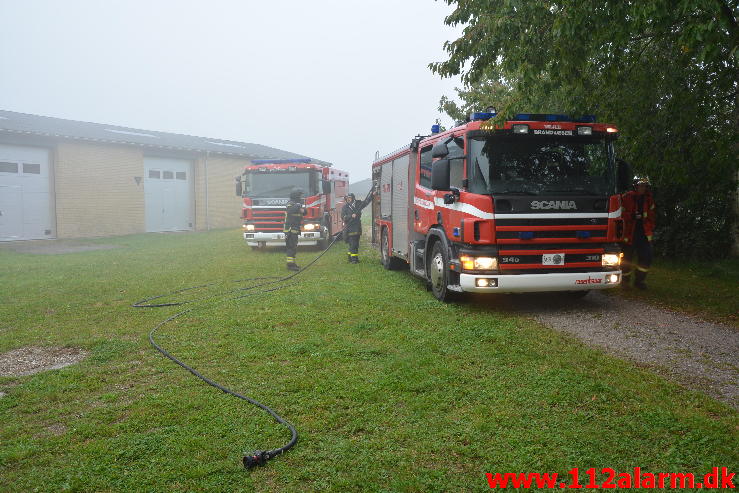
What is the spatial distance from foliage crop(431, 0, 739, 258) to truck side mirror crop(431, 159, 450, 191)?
0.98 metres

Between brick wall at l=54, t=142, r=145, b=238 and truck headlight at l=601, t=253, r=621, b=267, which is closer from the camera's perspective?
truck headlight at l=601, t=253, r=621, b=267

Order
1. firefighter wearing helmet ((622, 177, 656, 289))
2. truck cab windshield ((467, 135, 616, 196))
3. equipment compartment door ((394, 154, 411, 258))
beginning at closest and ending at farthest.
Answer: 1. truck cab windshield ((467, 135, 616, 196))
2. firefighter wearing helmet ((622, 177, 656, 289))
3. equipment compartment door ((394, 154, 411, 258))

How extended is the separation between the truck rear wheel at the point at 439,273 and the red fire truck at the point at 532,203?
0.25 m

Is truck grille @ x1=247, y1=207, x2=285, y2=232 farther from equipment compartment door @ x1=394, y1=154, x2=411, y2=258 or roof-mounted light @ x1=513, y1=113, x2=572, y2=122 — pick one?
roof-mounted light @ x1=513, y1=113, x2=572, y2=122

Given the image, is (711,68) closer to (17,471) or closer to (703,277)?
(703,277)

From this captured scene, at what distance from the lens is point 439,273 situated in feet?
26.2

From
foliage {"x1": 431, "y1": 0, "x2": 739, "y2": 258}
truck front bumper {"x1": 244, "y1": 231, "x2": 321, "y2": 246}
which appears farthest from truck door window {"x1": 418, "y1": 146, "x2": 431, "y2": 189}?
truck front bumper {"x1": 244, "y1": 231, "x2": 321, "y2": 246}

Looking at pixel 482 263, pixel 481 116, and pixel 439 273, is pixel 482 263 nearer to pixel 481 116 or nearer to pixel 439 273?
pixel 439 273

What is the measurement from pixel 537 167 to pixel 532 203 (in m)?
0.55

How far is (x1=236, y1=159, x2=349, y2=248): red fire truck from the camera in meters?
15.4

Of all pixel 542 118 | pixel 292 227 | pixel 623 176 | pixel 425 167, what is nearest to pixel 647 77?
pixel 623 176

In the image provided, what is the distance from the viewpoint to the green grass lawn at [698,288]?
7.42m

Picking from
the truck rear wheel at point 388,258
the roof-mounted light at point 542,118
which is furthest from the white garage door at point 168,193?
the roof-mounted light at point 542,118

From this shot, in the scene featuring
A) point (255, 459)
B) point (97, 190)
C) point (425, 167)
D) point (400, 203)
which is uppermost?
point (97, 190)
